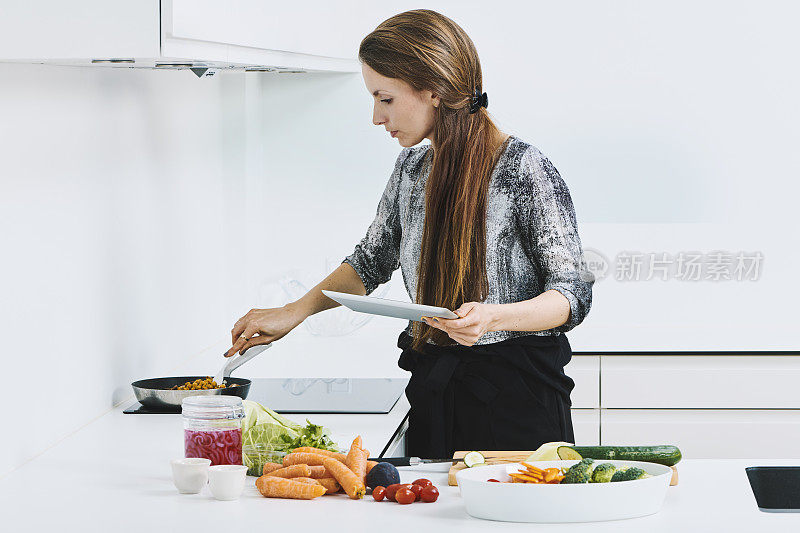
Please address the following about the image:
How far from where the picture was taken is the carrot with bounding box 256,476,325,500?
4.39 ft

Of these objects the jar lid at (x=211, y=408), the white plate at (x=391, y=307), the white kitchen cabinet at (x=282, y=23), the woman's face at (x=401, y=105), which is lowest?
the jar lid at (x=211, y=408)

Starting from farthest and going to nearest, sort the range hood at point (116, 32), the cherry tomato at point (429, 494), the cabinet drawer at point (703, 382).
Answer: the cabinet drawer at point (703, 382) < the range hood at point (116, 32) < the cherry tomato at point (429, 494)

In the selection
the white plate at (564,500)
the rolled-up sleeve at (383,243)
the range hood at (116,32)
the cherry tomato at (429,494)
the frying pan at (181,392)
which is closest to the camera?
the white plate at (564,500)

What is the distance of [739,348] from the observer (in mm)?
2824

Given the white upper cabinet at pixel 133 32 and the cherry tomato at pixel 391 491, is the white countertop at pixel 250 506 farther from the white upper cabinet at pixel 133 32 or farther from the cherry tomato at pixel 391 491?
the white upper cabinet at pixel 133 32

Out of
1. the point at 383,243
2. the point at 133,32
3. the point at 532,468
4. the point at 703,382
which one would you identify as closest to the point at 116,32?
the point at 133,32

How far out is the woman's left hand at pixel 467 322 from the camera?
4.96 ft

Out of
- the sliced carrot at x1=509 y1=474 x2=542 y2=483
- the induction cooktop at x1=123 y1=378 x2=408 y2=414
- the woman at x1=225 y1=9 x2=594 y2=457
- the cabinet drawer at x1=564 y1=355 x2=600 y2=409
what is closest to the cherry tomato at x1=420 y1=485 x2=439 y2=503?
the sliced carrot at x1=509 y1=474 x2=542 y2=483

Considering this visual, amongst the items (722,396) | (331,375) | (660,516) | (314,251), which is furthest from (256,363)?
(660,516)

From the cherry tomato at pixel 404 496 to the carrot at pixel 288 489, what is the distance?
11cm

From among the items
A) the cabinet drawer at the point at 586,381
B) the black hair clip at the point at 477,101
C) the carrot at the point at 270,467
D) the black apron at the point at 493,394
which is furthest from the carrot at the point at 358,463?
the cabinet drawer at the point at 586,381

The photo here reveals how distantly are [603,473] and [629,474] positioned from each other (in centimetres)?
3

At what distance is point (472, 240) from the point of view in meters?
1.81

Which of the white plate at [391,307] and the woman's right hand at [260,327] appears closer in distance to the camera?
the white plate at [391,307]
